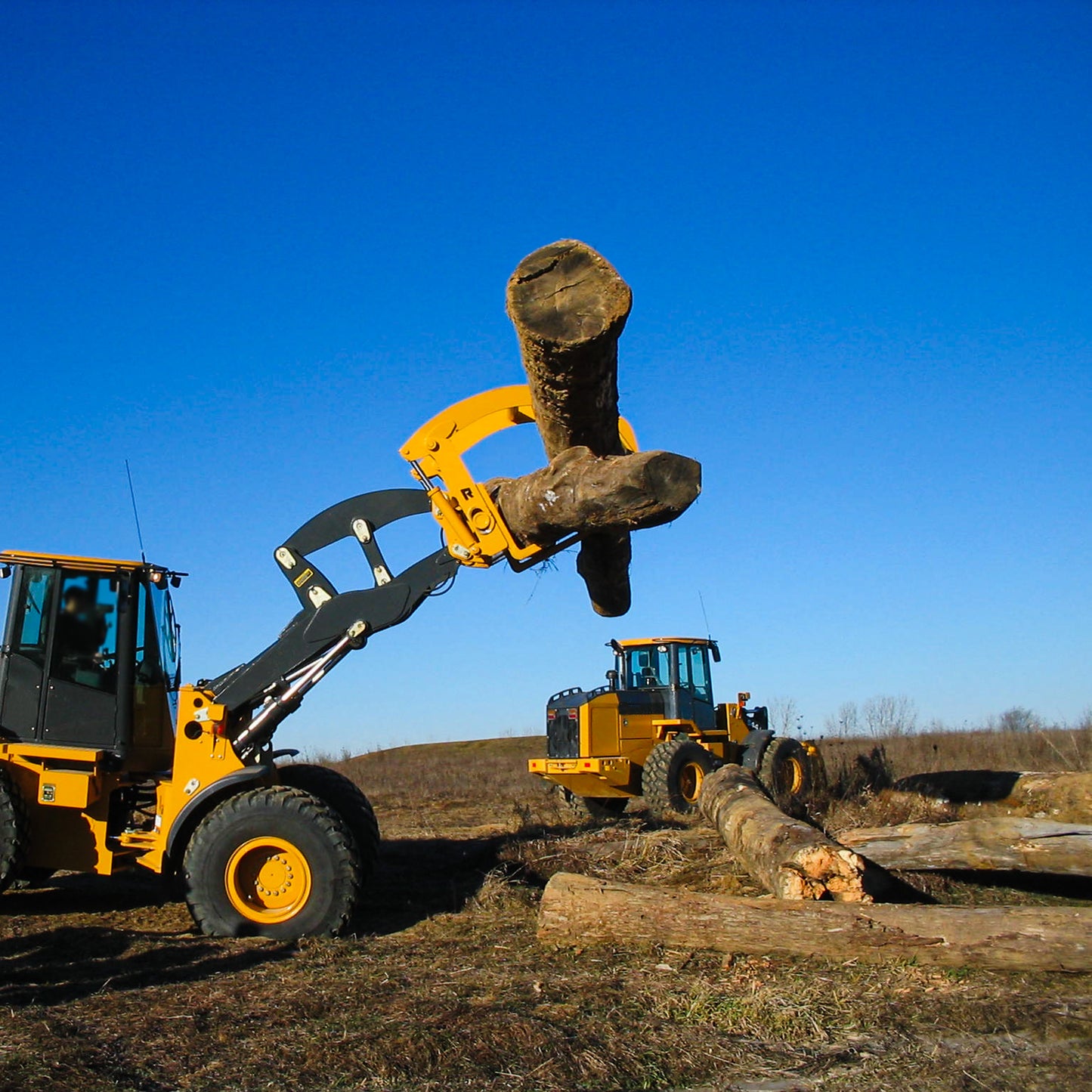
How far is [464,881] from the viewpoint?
9.25 meters

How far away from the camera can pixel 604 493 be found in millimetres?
6070

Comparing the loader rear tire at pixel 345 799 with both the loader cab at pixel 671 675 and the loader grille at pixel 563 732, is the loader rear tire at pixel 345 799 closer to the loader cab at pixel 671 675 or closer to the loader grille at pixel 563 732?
the loader grille at pixel 563 732

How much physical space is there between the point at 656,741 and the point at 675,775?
1.31 m

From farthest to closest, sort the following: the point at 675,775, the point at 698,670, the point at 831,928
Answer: the point at 698,670
the point at 675,775
the point at 831,928

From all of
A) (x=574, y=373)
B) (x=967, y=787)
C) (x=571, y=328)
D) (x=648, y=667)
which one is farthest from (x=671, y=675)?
(x=571, y=328)

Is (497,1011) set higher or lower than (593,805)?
lower

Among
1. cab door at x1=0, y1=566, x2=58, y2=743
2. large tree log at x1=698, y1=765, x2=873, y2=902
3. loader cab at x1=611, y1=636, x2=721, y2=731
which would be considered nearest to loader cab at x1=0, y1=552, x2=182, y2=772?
cab door at x1=0, y1=566, x2=58, y2=743

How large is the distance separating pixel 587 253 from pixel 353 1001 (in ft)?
13.0

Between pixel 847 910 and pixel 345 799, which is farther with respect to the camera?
pixel 345 799

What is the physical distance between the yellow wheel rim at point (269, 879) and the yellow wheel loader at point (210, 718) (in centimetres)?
1

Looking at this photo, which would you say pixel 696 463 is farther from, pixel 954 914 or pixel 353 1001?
pixel 353 1001

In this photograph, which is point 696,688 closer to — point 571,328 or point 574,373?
point 574,373

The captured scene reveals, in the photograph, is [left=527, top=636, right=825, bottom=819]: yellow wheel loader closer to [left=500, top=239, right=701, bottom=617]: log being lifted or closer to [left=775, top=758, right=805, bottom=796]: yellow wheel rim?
[left=775, top=758, right=805, bottom=796]: yellow wheel rim

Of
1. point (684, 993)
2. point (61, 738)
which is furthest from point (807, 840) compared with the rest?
point (61, 738)
